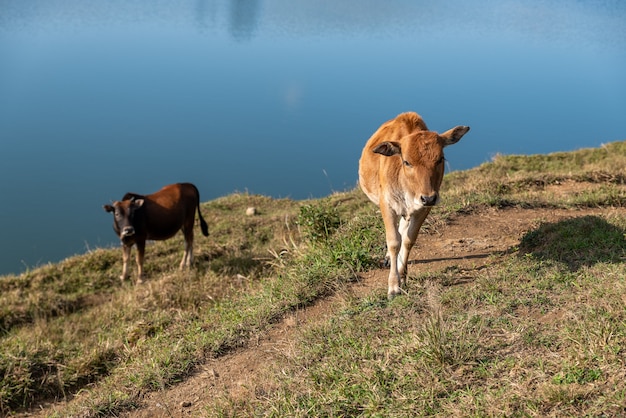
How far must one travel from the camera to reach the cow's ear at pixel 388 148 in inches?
244

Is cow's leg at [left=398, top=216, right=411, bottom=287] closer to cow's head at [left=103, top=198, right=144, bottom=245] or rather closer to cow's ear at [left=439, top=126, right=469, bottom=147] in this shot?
cow's ear at [left=439, top=126, right=469, bottom=147]

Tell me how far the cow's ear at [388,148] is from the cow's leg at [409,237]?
0.66 meters

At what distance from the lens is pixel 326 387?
4684 millimetres

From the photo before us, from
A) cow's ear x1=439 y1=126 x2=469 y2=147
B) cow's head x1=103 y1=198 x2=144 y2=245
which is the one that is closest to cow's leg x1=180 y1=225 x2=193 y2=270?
cow's head x1=103 y1=198 x2=144 y2=245

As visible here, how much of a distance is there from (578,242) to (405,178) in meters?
2.09

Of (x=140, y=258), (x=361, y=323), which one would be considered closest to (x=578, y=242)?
(x=361, y=323)

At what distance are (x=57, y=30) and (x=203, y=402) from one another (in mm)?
46585

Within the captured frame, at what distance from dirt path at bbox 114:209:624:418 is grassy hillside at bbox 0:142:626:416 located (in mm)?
163

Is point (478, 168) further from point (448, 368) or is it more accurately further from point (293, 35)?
point (293, 35)

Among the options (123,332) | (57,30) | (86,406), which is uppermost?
(57,30)

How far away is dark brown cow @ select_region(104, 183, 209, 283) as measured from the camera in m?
11.4

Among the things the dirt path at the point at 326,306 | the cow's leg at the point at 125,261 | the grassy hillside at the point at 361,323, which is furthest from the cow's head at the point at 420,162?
the cow's leg at the point at 125,261

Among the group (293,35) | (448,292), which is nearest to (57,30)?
(293,35)

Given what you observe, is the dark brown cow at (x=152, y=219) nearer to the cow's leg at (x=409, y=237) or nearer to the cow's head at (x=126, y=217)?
the cow's head at (x=126, y=217)
